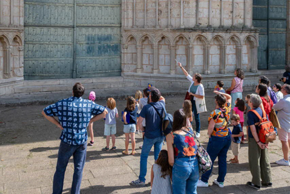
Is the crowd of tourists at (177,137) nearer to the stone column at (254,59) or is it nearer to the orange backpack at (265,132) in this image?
the orange backpack at (265,132)

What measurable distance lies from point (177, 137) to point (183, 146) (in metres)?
0.13

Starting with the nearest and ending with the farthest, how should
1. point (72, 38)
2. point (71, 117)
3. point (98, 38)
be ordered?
point (71, 117)
point (72, 38)
point (98, 38)

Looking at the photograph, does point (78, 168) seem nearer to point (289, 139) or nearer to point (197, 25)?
point (289, 139)

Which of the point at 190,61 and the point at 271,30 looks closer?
the point at 190,61

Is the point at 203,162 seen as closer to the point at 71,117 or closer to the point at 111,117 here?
the point at 71,117

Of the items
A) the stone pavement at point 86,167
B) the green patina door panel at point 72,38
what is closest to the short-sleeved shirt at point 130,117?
the stone pavement at point 86,167

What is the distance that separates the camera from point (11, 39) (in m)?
12.8

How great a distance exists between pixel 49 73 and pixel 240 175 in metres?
9.03

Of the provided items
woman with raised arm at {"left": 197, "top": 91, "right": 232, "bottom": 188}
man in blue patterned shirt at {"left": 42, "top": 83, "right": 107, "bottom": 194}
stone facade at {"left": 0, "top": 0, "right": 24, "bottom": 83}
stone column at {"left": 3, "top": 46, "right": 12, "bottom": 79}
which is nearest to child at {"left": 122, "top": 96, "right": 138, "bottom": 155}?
woman with raised arm at {"left": 197, "top": 91, "right": 232, "bottom": 188}

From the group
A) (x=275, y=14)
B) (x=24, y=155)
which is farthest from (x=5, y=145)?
(x=275, y=14)

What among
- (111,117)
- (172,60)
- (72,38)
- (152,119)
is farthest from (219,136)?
(72,38)

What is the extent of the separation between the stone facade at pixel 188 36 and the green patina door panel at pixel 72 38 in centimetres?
50

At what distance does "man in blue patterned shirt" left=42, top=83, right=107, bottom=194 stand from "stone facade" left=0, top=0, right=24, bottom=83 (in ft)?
25.8

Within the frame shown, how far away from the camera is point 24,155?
788 cm
